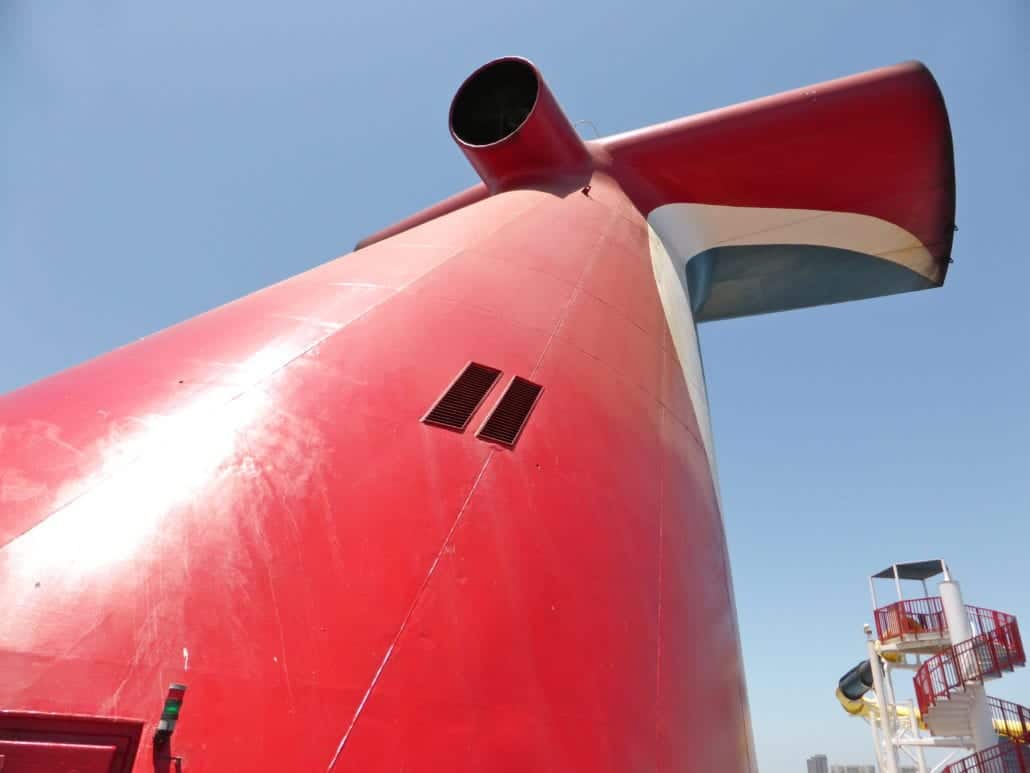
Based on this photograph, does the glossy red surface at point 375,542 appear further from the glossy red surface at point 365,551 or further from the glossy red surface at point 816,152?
the glossy red surface at point 816,152

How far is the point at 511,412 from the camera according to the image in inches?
179

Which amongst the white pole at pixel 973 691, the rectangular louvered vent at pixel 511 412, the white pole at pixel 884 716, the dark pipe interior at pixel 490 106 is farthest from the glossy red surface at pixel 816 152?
the white pole at pixel 884 716

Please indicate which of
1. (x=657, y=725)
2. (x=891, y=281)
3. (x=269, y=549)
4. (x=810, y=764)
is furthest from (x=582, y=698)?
(x=810, y=764)

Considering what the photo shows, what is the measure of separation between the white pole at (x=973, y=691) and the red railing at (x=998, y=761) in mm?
251

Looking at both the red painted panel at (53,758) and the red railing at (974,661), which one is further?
the red railing at (974,661)

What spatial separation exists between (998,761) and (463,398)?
12.8 m

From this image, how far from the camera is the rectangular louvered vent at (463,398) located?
13.9 ft

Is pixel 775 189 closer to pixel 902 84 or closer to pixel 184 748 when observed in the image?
pixel 902 84

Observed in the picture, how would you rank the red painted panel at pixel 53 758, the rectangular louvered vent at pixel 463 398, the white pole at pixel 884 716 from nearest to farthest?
the red painted panel at pixel 53 758, the rectangular louvered vent at pixel 463 398, the white pole at pixel 884 716

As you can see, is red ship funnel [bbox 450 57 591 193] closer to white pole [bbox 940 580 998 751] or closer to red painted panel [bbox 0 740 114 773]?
red painted panel [bbox 0 740 114 773]

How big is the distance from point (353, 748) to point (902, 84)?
9.71 metres

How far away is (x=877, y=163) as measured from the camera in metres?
8.95

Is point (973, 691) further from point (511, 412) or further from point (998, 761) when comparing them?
point (511, 412)

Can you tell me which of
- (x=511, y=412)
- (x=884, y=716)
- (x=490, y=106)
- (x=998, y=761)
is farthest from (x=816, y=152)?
(x=884, y=716)
